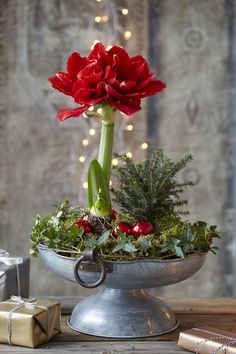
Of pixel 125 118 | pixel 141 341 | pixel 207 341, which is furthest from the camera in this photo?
pixel 125 118

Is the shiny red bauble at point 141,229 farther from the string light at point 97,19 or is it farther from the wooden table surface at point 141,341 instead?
the string light at point 97,19

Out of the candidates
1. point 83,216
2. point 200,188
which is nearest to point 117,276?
point 83,216

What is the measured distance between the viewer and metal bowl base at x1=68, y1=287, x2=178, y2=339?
4.22 ft

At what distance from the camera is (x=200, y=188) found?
2.98 m

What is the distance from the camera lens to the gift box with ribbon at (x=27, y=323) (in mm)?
1193

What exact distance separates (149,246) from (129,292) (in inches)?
7.0

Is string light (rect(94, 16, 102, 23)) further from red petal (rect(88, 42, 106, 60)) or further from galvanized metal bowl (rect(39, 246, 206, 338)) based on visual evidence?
galvanized metal bowl (rect(39, 246, 206, 338))

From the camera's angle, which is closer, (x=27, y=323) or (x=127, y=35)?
(x=27, y=323)

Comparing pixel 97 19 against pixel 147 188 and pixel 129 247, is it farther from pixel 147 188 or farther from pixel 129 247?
pixel 129 247

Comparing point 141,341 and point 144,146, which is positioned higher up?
point 144,146

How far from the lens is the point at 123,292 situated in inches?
52.7

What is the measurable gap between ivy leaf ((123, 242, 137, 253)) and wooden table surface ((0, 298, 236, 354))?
21 cm

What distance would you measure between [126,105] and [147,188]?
0.66 feet

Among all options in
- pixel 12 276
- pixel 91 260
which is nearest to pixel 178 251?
pixel 91 260
